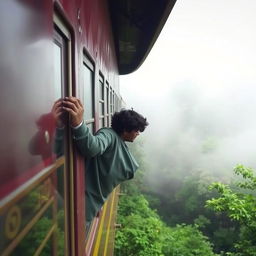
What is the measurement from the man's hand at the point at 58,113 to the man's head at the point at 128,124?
77 centimetres

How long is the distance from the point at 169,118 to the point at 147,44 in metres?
62.6

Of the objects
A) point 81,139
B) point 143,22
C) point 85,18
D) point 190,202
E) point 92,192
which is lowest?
point 190,202

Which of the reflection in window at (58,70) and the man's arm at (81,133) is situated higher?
the reflection in window at (58,70)

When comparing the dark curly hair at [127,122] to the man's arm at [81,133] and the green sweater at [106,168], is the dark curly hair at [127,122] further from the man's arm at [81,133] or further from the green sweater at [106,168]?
the man's arm at [81,133]

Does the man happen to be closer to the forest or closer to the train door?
the train door

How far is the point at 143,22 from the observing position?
18.1ft

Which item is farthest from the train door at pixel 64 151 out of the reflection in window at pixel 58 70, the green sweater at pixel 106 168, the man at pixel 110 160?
the green sweater at pixel 106 168

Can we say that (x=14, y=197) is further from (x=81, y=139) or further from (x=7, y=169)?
(x=81, y=139)

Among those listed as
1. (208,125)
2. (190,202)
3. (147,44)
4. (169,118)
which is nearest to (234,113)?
(208,125)

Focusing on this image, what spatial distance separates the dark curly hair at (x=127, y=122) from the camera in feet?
7.81

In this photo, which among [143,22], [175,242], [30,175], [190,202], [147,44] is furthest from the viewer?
[190,202]

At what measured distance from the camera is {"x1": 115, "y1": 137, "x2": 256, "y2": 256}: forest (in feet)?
31.8

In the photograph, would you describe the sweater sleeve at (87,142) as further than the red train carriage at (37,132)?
Yes

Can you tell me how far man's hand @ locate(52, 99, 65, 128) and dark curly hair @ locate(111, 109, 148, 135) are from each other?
77 centimetres
